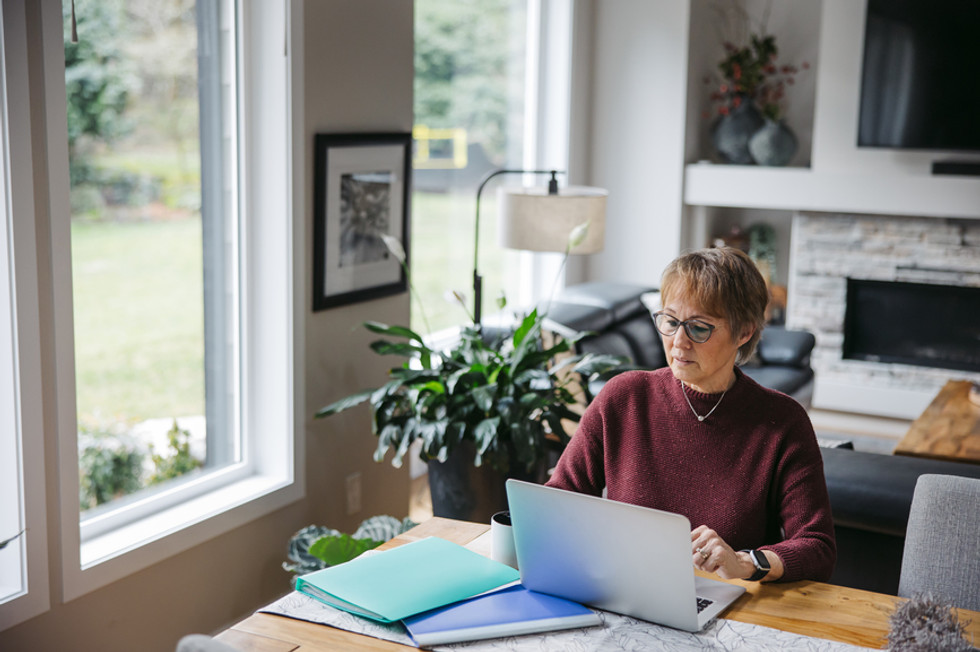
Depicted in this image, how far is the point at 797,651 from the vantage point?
132cm

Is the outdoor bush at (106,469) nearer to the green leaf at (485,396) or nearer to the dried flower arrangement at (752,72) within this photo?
the green leaf at (485,396)

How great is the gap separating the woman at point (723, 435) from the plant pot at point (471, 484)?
1.16 metres

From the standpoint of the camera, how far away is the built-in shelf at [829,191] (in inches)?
197

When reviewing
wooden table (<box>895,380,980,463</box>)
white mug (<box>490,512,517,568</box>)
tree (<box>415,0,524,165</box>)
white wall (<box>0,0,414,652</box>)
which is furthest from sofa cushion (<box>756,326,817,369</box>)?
white mug (<box>490,512,517,568</box>)

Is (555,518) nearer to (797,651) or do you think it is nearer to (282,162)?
(797,651)

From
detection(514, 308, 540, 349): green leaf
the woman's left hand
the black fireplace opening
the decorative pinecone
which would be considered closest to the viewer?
the decorative pinecone

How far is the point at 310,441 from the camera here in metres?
3.07

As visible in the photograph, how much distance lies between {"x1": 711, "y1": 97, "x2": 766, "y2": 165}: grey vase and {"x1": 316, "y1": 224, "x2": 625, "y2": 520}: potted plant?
2970mm

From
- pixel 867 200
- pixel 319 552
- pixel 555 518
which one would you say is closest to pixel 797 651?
pixel 555 518

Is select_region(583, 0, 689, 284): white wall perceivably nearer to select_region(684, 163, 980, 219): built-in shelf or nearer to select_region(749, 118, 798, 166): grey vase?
select_region(684, 163, 980, 219): built-in shelf

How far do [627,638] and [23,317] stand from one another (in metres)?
1.49

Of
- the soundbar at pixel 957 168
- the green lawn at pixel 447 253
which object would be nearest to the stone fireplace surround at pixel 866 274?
the soundbar at pixel 957 168

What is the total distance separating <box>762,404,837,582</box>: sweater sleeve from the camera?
64.1 inches

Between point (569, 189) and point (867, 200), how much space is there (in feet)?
8.69
